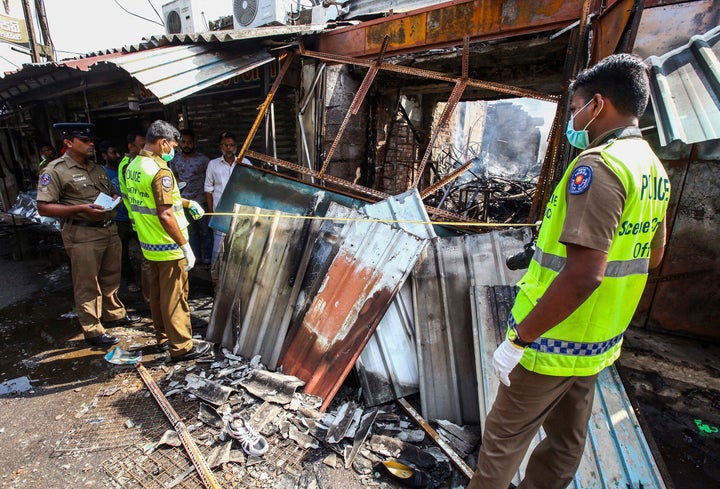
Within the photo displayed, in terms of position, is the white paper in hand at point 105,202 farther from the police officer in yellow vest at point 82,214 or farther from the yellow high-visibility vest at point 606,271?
the yellow high-visibility vest at point 606,271

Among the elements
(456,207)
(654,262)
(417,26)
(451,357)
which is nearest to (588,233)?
(654,262)

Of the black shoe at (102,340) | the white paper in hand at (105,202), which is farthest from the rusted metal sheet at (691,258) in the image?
the black shoe at (102,340)

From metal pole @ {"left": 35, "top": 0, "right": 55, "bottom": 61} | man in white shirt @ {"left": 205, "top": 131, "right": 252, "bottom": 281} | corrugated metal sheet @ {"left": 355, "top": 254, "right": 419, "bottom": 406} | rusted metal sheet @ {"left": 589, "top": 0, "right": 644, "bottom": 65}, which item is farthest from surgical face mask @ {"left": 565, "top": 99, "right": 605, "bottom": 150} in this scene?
metal pole @ {"left": 35, "top": 0, "right": 55, "bottom": 61}

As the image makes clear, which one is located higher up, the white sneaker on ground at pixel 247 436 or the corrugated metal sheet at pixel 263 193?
the corrugated metal sheet at pixel 263 193

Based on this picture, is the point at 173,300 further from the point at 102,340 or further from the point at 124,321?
the point at 124,321

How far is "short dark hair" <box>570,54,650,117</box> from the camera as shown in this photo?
142 centimetres

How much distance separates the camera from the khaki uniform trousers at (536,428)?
63.5 inches

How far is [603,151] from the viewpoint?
53.8 inches

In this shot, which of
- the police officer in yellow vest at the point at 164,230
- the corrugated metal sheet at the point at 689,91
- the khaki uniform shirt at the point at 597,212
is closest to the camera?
the khaki uniform shirt at the point at 597,212

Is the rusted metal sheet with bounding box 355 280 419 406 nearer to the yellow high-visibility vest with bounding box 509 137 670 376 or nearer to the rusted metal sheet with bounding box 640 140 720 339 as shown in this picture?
the yellow high-visibility vest with bounding box 509 137 670 376

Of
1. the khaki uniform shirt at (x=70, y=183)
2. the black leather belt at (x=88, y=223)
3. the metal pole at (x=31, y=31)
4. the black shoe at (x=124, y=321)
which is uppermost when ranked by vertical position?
the metal pole at (x=31, y=31)

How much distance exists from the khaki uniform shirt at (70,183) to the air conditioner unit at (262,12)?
16.1 feet

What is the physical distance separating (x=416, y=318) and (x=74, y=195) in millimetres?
3643

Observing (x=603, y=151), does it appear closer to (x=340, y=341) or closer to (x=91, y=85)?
(x=340, y=341)
